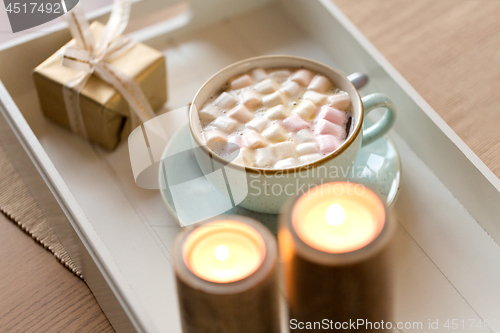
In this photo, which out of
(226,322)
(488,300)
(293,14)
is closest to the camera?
(226,322)

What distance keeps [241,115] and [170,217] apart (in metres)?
0.16

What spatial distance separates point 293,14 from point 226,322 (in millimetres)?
702

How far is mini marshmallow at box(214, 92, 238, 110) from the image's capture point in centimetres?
60

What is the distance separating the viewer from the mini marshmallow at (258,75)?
0.63 metres

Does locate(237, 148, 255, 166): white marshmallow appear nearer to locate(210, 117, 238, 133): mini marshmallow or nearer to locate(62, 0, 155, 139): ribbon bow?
locate(210, 117, 238, 133): mini marshmallow

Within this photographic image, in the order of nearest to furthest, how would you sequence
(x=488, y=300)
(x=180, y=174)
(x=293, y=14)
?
(x=488, y=300) → (x=180, y=174) → (x=293, y=14)

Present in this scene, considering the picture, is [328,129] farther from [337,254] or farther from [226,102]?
[337,254]

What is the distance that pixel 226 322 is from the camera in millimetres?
264

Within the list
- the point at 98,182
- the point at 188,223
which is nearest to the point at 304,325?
the point at 188,223

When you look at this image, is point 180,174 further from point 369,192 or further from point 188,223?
point 369,192

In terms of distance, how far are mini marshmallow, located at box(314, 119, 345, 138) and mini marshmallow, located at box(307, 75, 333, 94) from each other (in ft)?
0.18

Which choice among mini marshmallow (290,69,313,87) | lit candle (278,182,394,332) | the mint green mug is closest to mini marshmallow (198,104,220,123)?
the mint green mug

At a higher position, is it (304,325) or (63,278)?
(304,325)

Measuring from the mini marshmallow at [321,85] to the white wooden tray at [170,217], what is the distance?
114 mm
